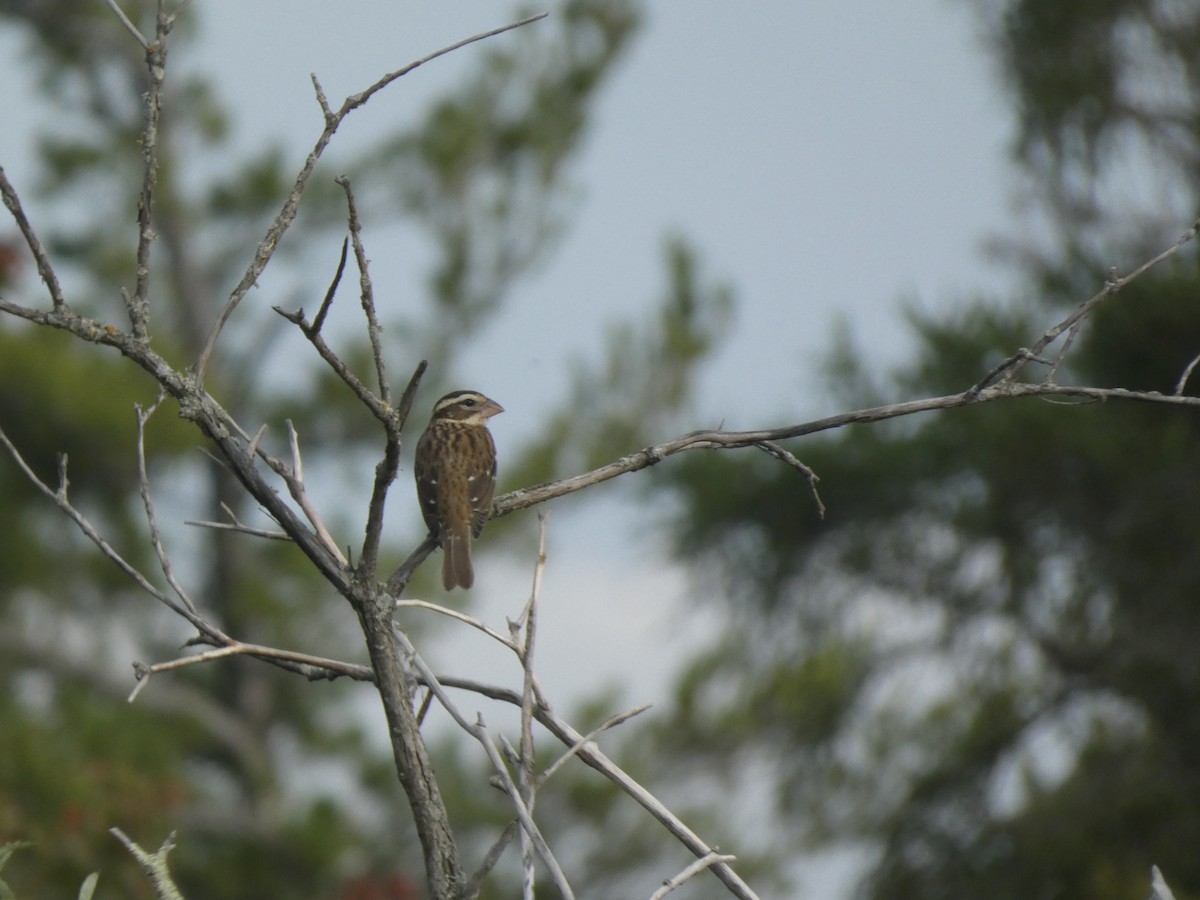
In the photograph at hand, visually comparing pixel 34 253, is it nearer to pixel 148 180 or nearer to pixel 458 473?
pixel 148 180

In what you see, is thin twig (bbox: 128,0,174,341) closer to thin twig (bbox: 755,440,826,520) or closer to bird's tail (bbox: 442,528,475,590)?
thin twig (bbox: 755,440,826,520)

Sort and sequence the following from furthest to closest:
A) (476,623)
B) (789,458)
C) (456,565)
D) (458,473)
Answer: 1. (458,473)
2. (456,565)
3. (789,458)
4. (476,623)

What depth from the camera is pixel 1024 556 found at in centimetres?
897

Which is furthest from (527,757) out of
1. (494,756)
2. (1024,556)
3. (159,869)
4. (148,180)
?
(1024,556)

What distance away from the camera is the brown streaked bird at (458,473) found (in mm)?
4801

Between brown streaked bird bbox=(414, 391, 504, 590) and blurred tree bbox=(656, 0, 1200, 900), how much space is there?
13.1ft

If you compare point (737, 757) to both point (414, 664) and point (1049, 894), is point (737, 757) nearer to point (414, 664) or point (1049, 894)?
point (1049, 894)

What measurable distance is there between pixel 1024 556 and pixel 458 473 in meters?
4.72

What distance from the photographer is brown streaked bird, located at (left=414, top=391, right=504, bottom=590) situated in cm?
480

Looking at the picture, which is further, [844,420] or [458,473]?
[458,473]

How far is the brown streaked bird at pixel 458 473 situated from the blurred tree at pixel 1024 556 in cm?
398

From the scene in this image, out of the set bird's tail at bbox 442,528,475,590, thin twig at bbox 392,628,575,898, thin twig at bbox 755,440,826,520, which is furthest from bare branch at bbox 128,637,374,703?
bird's tail at bbox 442,528,475,590

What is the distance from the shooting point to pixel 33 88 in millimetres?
17484

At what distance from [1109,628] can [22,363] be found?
35.3ft
